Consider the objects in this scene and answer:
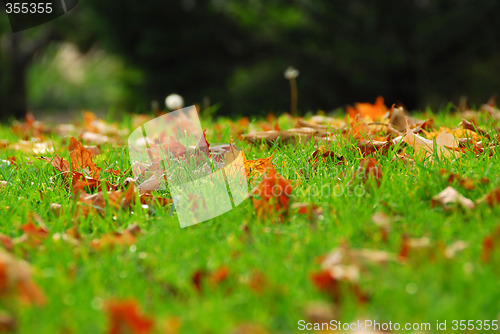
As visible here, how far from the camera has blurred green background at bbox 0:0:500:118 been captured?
25.5ft

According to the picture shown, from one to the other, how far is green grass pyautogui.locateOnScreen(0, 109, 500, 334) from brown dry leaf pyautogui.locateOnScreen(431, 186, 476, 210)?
29mm

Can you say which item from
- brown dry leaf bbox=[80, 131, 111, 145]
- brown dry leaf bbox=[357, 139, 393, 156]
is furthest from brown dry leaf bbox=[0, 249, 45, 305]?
brown dry leaf bbox=[80, 131, 111, 145]

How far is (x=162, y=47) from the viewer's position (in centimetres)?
881

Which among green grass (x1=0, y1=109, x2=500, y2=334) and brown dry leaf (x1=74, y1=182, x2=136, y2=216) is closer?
green grass (x1=0, y1=109, x2=500, y2=334)

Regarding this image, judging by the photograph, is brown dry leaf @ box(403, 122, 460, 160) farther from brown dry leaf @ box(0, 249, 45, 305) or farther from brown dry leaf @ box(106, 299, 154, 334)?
brown dry leaf @ box(0, 249, 45, 305)

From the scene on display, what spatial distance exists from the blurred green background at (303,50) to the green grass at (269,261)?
234 inches

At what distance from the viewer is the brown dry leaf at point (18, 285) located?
4.34 ft

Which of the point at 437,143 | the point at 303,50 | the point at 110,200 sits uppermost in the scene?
the point at 110,200

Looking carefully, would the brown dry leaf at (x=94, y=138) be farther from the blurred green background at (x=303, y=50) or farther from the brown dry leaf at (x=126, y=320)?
the blurred green background at (x=303, y=50)

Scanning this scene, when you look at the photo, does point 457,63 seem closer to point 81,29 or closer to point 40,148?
point 40,148

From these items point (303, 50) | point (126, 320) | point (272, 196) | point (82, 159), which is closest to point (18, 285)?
point (126, 320)

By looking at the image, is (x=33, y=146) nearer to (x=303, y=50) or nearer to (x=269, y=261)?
(x=269, y=261)

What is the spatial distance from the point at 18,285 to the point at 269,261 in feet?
2.11

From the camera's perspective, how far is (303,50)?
8609 millimetres
